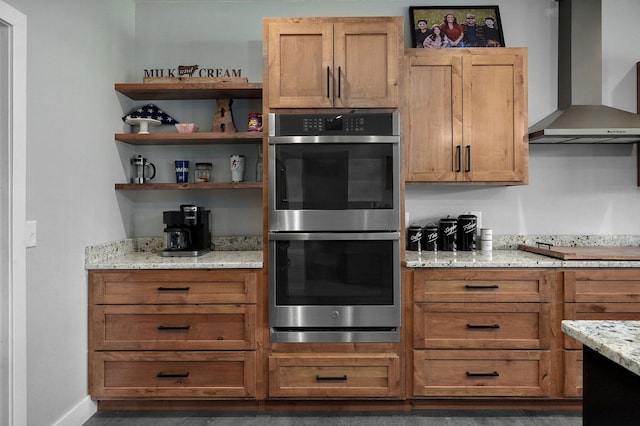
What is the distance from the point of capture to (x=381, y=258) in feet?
7.80

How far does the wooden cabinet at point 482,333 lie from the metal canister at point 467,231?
52 centimetres

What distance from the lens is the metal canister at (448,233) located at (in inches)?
112

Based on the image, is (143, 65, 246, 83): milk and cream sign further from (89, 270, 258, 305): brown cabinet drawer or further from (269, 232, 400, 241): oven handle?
(89, 270, 258, 305): brown cabinet drawer

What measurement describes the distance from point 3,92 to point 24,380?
1234 millimetres

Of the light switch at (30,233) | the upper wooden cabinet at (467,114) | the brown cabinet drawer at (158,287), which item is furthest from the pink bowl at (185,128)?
the upper wooden cabinet at (467,114)

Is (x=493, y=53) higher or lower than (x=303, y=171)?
higher

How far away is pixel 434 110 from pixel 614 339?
1950 mm

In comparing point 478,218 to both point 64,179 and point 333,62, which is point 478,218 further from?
point 64,179

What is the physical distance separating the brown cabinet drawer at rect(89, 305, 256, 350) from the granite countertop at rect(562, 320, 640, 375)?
5.65 feet

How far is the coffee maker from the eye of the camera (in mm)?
2643

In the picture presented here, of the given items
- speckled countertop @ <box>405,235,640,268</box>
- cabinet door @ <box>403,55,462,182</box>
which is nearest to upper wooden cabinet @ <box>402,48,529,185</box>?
cabinet door @ <box>403,55,462,182</box>

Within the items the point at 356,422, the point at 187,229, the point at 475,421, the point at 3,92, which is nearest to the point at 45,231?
the point at 3,92

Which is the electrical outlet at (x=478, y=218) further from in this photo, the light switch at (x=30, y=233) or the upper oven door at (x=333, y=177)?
the light switch at (x=30, y=233)

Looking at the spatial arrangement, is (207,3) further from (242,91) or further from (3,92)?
(3,92)
